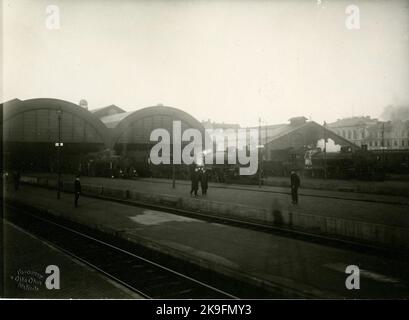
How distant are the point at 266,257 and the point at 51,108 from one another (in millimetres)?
45396

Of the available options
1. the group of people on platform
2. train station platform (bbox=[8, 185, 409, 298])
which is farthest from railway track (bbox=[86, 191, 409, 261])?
the group of people on platform

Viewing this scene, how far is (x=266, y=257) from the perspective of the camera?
31.4 feet

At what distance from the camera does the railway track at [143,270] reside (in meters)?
7.73

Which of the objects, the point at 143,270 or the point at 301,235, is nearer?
the point at 143,270

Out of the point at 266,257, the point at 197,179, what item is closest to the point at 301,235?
the point at 266,257

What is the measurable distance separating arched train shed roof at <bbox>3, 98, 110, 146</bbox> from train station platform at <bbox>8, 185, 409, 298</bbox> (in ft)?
117

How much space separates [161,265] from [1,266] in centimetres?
419

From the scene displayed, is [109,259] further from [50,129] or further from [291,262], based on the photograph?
[50,129]

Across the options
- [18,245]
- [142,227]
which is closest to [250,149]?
[142,227]

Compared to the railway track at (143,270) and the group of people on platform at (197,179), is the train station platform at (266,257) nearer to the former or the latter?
the railway track at (143,270)

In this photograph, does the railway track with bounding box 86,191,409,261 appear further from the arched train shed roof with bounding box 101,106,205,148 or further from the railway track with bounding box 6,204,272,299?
the arched train shed roof with bounding box 101,106,205,148

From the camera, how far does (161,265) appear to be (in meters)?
9.71

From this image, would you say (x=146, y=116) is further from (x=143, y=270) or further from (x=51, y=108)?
(x=143, y=270)

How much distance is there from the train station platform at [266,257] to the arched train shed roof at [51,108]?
3565cm
